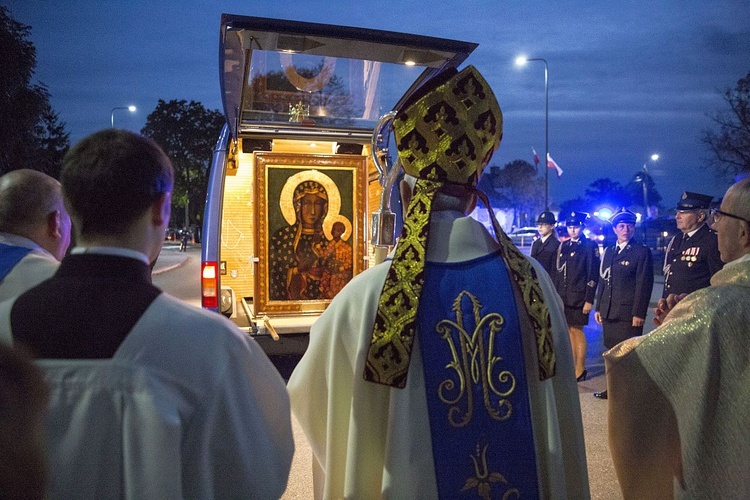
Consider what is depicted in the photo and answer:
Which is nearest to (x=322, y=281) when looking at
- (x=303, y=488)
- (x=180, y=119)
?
(x=303, y=488)

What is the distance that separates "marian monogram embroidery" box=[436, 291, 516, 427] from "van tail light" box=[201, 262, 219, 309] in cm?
490

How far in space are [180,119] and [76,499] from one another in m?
44.5

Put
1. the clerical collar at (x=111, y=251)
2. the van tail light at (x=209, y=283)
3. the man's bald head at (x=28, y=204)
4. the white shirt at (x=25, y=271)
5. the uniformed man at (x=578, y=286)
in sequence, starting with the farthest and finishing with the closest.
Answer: the uniformed man at (x=578, y=286)
the van tail light at (x=209, y=283)
the man's bald head at (x=28, y=204)
the white shirt at (x=25, y=271)
the clerical collar at (x=111, y=251)

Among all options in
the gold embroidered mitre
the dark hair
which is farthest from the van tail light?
the dark hair

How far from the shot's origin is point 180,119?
42.7 m

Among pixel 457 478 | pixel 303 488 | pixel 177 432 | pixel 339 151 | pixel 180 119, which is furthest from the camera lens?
pixel 180 119

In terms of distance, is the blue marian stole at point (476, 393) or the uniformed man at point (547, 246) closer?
the blue marian stole at point (476, 393)

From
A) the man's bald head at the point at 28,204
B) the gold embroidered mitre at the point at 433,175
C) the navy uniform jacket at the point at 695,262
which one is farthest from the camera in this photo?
the navy uniform jacket at the point at 695,262

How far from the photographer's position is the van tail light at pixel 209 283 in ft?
21.7

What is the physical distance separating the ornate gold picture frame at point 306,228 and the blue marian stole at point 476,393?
5.66 m

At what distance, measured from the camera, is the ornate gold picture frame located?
7.60 meters

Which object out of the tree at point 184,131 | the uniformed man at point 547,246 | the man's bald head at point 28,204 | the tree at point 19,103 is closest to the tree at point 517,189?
the tree at point 184,131

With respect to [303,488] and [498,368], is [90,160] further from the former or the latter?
[303,488]

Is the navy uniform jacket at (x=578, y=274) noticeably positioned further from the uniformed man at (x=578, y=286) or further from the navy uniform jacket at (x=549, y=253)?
the navy uniform jacket at (x=549, y=253)
